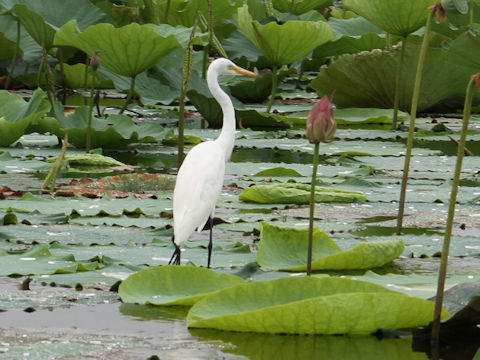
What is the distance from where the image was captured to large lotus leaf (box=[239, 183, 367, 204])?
379 cm

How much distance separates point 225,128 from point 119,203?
1.46ft

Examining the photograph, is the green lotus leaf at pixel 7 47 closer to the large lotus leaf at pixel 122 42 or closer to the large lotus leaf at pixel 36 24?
the large lotus leaf at pixel 36 24

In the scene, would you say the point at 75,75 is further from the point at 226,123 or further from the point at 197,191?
the point at 197,191

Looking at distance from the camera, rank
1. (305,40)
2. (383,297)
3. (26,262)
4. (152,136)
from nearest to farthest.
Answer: (383,297) → (26,262) → (152,136) → (305,40)

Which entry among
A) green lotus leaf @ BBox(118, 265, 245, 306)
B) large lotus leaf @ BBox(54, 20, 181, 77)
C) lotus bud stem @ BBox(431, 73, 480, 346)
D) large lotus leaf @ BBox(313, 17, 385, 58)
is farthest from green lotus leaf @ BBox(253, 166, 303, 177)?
large lotus leaf @ BBox(313, 17, 385, 58)

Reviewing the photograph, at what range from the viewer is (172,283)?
7.67 ft

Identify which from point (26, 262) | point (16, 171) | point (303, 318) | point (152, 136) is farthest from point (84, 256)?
point (152, 136)

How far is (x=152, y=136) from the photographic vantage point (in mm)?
5562

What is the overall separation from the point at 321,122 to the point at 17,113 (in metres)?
3.65

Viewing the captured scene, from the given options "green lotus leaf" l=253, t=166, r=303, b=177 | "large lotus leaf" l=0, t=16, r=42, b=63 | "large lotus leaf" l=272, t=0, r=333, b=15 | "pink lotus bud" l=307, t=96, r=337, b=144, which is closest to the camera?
"pink lotus bud" l=307, t=96, r=337, b=144

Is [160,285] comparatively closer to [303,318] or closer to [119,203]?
[303,318]

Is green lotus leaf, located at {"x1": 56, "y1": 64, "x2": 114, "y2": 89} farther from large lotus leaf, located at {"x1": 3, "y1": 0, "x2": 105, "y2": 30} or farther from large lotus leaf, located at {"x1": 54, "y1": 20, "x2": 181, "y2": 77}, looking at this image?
large lotus leaf, located at {"x1": 54, "y1": 20, "x2": 181, "y2": 77}

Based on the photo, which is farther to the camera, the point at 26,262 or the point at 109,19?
the point at 109,19

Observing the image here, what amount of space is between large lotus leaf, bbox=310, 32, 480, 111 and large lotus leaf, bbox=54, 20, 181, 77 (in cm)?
158
